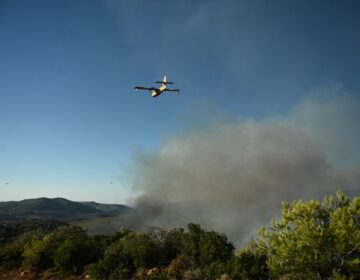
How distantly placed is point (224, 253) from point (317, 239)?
935 cm

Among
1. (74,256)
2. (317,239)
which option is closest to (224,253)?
(317,239)

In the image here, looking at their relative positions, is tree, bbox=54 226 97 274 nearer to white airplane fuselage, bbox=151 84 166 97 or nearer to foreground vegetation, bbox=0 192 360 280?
foreground vegetation, bbox=0 192 360 280

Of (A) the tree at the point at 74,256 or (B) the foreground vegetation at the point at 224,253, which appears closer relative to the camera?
(B) the foreground vegetation at the point at 224,253

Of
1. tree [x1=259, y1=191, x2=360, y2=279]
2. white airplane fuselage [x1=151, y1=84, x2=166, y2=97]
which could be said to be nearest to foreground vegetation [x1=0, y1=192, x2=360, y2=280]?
tree [x1=259, y1=191, x2=360, y2=279]

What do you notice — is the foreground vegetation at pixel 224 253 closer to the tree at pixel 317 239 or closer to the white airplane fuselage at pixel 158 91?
the tree at pixel 317 239

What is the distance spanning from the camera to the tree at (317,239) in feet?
45.2

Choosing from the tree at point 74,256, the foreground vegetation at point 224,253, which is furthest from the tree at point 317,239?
the tree at point 74,256

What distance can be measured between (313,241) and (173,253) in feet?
49.5

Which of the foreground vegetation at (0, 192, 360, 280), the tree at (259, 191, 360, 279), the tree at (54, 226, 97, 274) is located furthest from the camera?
the tree at (54, 226, 97, 274)

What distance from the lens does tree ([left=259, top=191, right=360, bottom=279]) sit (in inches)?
543

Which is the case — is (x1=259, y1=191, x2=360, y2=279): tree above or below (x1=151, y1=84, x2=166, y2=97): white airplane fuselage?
below

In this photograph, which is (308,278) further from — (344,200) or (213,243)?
(213,243)

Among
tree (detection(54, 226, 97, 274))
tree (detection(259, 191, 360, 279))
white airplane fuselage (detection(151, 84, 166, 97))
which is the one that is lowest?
tree (detection(54, 226, 97, 274))

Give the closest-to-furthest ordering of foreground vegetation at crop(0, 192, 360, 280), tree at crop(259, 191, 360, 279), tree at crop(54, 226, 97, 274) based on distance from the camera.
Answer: tree at crop(259, 191, 360, 279) < foreground vegetation at crop(0, 192, 360, 280) < tree at crop(54, 226, 97, 274)
